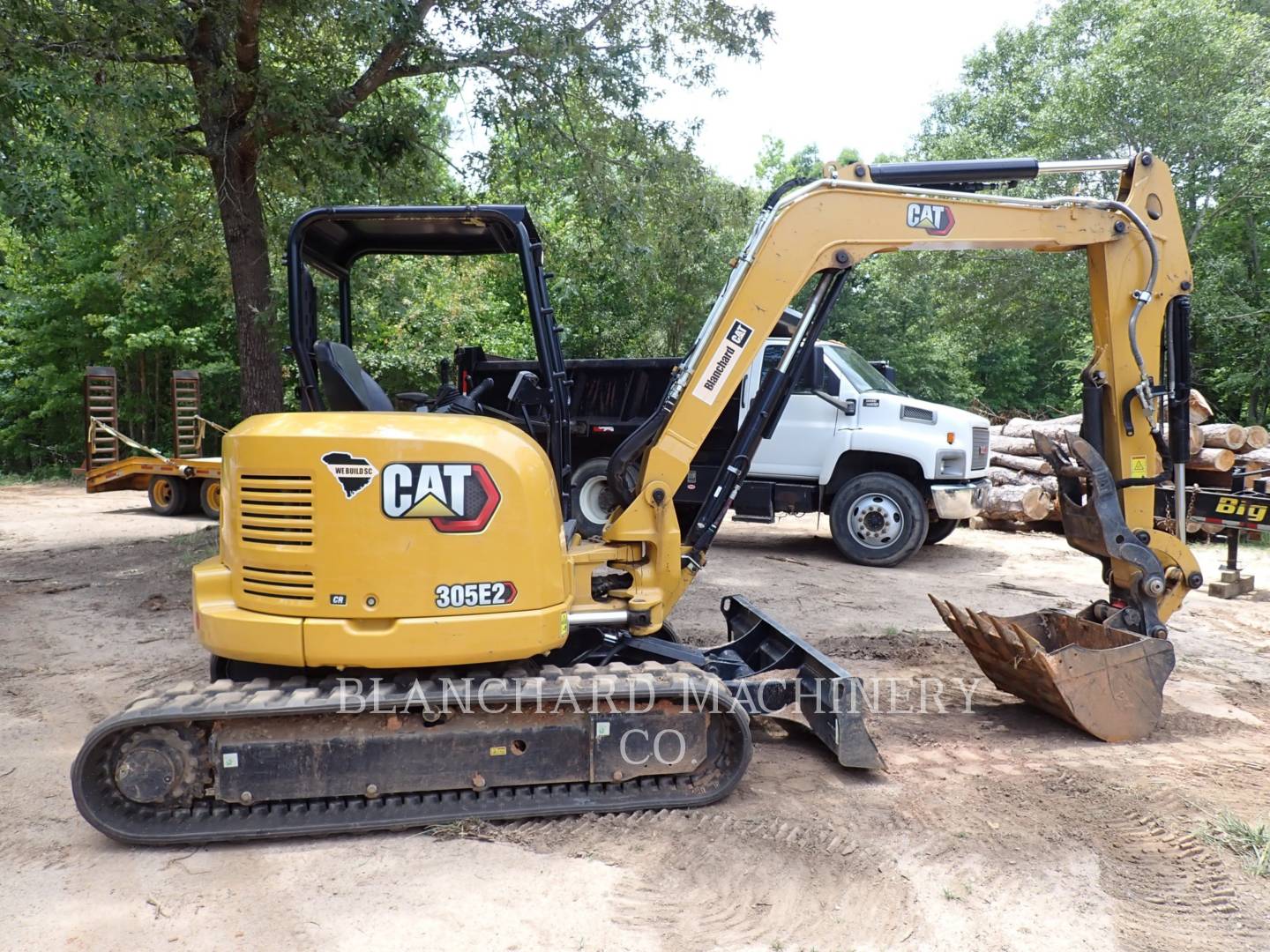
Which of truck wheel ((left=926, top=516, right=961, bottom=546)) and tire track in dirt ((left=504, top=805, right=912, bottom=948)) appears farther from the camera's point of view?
truck wheel ((left=926, top=516, right=961, bottom=546))

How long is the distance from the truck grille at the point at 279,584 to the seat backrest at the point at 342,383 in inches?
32.0

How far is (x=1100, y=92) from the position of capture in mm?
19531

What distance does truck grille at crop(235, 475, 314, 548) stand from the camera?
3.70 metres

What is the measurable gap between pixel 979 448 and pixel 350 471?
26.4ft

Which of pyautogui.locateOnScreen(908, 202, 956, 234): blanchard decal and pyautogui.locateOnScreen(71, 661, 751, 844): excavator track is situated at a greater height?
pyautogui.locateOnScreen(908, 202, 956, 234): blanchard decal

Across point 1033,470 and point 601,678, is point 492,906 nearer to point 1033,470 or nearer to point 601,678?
point 601,678

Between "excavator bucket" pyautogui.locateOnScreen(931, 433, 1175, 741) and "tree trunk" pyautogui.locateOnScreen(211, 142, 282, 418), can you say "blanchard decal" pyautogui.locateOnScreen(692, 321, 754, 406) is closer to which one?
"excavator bucket" pyautogui.locateOnScreen(931, 433, 1175, 741)

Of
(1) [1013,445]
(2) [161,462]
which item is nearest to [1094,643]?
(1) [1013,445]

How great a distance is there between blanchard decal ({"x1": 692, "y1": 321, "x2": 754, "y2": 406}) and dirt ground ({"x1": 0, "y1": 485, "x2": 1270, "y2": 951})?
1.85 metres

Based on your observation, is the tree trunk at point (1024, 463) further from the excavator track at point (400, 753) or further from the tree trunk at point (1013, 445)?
the excavator track at point (400, 753)

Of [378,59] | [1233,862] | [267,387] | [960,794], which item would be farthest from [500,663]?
[378,59]

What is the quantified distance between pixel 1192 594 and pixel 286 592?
336 inches

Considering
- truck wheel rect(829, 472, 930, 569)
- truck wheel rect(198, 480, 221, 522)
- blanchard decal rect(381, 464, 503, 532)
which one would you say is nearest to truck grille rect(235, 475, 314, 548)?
blanchard decal rect(381, 464, 503, 532)

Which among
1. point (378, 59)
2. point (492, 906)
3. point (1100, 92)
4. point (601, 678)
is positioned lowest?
point (492, 906)
